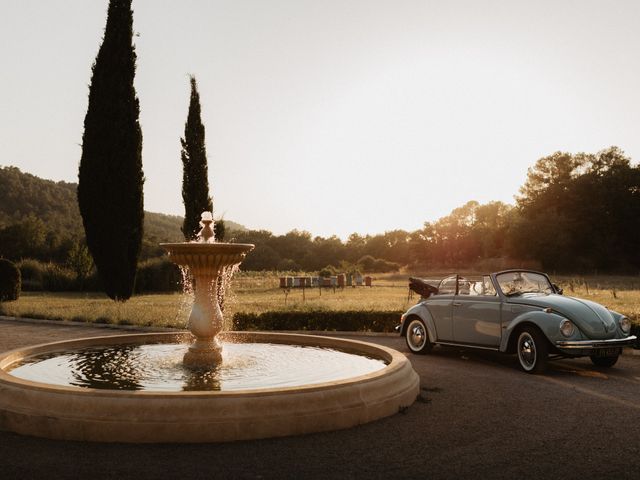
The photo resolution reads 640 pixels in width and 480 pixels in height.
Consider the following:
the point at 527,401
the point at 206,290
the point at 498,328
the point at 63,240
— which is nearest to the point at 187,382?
the point at 206,290

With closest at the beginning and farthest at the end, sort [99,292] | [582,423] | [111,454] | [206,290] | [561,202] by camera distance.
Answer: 1. [111,454]
2. [582,423]
3. [206,290]
4. [99,292]
5. [561,202]

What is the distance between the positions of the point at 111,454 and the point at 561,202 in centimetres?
7208

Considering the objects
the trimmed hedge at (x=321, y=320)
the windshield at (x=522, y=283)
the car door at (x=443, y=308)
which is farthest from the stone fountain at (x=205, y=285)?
the trimmed hedge at (x=321, y=320)

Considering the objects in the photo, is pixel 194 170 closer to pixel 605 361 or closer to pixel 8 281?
pixel 8 281

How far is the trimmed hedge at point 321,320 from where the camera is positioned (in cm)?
1466

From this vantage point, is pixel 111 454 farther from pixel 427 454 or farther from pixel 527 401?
pixel 527 401

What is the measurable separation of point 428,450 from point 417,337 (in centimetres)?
632

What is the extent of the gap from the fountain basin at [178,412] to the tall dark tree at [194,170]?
60.0 feet

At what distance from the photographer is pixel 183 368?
308 inches

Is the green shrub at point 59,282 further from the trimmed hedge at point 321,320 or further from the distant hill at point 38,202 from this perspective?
the trimmed hedge at point 321,320

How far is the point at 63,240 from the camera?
183ft

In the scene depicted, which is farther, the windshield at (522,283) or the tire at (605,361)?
the windshield at (522,283)

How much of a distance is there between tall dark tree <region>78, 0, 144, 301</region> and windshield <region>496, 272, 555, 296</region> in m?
17.2

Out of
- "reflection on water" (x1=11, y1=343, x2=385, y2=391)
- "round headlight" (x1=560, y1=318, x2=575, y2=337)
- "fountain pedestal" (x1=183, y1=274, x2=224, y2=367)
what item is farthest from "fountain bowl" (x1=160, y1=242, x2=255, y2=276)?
"round headlight" (x1=560, y1=318, x2=575, y2=337)
